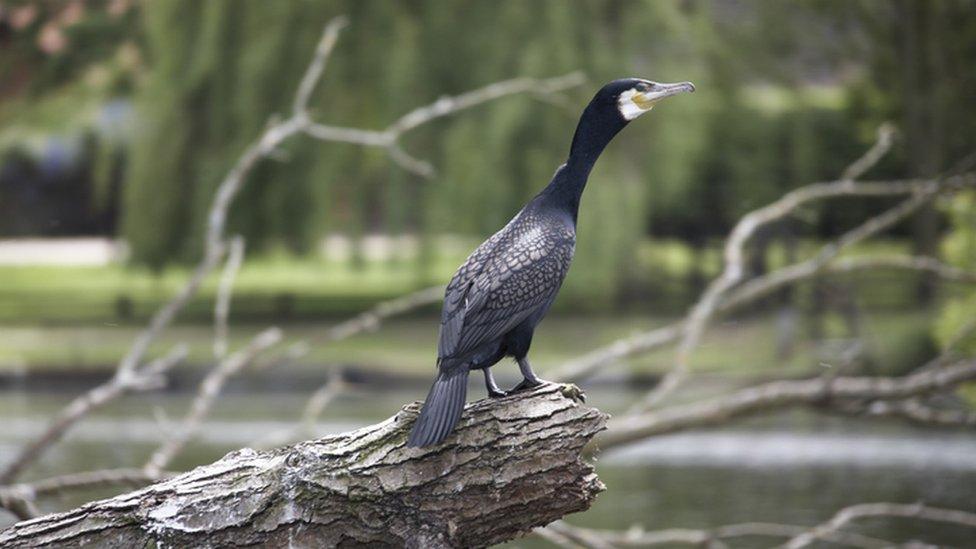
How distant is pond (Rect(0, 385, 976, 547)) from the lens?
760 centimetres

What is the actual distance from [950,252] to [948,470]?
3.71m

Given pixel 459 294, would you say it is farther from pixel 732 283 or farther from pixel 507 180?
pixel 507 180

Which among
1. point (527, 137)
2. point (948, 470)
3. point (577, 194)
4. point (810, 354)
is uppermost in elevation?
point (527, 137)

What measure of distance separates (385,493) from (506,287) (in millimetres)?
398

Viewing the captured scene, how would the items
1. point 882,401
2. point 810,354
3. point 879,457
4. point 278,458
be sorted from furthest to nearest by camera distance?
point 810,354
point 879,457
point 882,401
point 278,458

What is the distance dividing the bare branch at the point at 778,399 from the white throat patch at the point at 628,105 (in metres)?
2.31

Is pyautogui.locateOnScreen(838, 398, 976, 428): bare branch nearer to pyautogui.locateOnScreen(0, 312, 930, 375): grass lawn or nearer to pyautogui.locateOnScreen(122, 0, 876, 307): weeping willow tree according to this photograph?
pyautogui.locateOnScreen(122, 0, 876, 307): weeping willow tree

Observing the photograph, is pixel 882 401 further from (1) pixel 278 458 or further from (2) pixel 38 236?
(2) pixel 38 236

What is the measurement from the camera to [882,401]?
16.0 ft

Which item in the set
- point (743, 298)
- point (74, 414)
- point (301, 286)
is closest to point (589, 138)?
point (74, 414)

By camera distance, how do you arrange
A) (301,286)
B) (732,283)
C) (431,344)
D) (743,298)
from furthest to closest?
(301,286)
(431,344)
(743,298)
(732,283)

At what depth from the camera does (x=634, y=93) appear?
7.71 feet

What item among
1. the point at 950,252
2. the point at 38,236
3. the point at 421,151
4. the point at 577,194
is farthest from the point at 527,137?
the point at 577,194

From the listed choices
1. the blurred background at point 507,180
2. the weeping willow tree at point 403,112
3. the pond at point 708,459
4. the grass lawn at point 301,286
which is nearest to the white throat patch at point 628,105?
the pond at point 708,459
